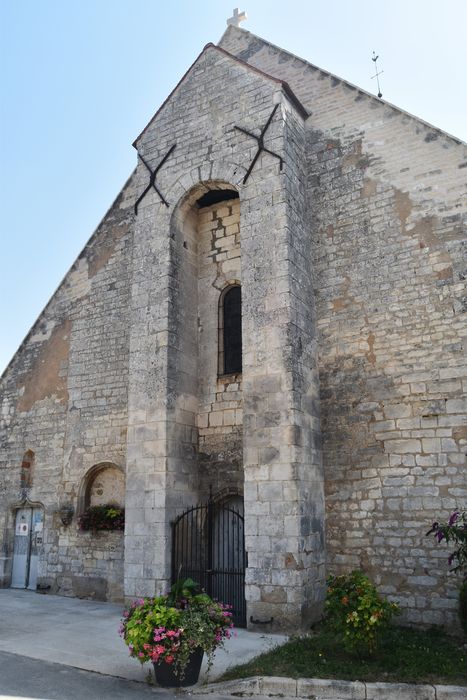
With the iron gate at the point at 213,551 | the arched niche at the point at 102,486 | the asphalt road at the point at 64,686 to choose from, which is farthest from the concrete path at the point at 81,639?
the arched niche at the point at 102,486

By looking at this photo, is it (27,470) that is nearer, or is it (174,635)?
(174,635)

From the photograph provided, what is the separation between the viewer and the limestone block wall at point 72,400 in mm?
10625

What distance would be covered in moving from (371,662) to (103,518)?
5.72 metres

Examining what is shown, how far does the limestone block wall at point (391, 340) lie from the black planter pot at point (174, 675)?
10.6 ft

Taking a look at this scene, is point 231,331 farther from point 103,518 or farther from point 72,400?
point 103,518

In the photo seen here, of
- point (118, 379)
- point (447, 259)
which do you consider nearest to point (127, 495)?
point (118, 379)

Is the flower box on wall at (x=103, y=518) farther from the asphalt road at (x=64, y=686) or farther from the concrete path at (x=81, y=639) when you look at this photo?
the asphalt road at (x=64, y=686)

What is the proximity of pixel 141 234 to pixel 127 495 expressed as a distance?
4.48 meters

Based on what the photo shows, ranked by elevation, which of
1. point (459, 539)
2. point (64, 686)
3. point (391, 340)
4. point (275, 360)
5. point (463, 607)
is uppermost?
point (391, 340)

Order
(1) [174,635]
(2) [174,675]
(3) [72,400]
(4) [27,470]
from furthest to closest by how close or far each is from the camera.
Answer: (4) [27,470], (3) [72,400], (2) [174,675], (1) [174,635]

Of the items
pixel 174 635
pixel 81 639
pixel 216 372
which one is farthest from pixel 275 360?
Result: pixel 81 639

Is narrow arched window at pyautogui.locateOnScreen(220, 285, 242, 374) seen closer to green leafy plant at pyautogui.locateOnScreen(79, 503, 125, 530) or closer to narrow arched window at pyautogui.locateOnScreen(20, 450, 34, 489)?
green leafy plant at pyautogui.locateOnScreen(79, 503, 125, 530)

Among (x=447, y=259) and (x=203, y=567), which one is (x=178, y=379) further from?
(x=447, y=259)

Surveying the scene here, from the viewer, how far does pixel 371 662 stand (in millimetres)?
5816
